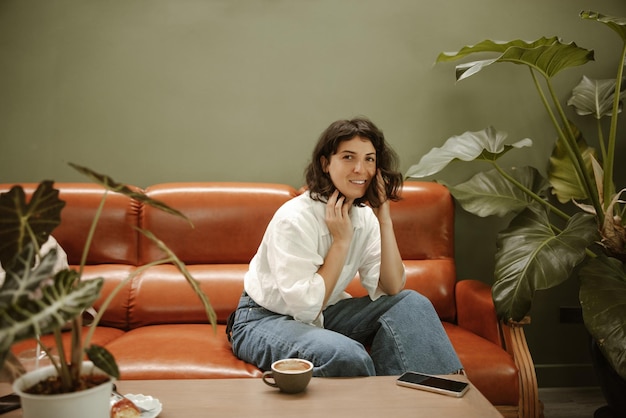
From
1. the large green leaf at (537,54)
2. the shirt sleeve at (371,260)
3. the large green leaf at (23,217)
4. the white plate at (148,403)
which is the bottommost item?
the white plate at (148,403)

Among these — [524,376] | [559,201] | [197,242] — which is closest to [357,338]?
[524,376]

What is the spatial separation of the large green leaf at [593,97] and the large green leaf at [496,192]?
0.44 m


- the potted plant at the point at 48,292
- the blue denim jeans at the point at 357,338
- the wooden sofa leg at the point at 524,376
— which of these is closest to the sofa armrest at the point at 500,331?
the wooden sofa leg at the point at 524,376

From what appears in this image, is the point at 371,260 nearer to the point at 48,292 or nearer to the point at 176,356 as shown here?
the point at 176,356

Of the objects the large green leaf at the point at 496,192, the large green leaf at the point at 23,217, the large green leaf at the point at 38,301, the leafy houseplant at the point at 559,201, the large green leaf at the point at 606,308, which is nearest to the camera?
the large green leaf at the point at 38,301

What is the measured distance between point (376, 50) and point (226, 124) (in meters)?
0.89

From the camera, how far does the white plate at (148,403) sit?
3.57 feet

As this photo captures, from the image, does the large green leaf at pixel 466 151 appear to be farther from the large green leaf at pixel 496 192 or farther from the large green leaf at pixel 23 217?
the large green leaf at pixel 23 217

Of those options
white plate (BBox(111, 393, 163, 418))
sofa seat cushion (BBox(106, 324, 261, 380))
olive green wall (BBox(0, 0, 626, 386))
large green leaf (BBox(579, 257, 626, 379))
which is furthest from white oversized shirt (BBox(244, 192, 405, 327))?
olive green wall (BBox(0, 0, 626, 386))

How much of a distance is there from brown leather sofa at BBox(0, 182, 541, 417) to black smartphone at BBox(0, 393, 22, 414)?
84 cm

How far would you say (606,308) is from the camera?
1863 mm

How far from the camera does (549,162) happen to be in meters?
2.66

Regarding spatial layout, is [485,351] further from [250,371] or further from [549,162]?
[549,162]

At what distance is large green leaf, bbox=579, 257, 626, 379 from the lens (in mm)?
1782
